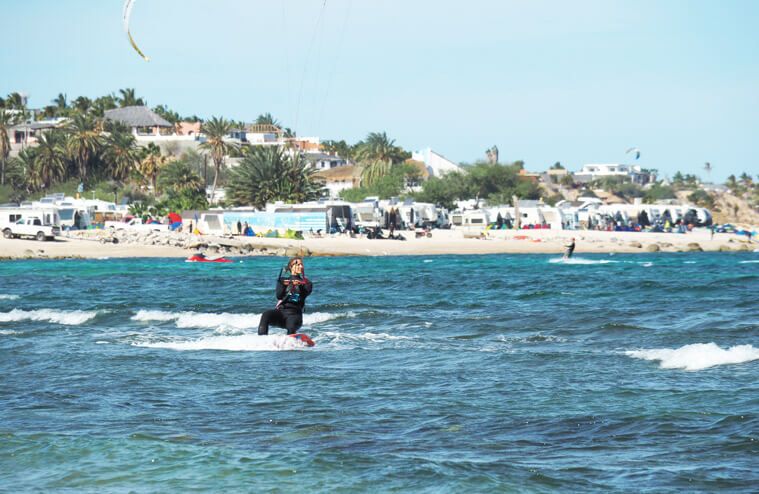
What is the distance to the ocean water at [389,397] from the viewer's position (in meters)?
9.45

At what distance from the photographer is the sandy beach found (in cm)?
6272

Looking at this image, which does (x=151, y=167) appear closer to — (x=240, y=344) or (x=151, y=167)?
(x=151, y=167)

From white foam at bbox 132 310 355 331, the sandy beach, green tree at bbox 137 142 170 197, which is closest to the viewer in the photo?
white foam at bbox 132 310 355 331

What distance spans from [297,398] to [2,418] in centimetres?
354

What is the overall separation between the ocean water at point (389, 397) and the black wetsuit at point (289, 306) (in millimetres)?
306

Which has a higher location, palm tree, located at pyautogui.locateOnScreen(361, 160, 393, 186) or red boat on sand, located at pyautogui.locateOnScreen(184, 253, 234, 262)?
palm tree, located at pyautogui.locateOnScreen(361, 160, 393, 186)

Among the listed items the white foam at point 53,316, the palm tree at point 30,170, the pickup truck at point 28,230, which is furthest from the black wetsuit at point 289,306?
the palm tree at point 30,170

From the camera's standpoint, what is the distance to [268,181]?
80.3 metres

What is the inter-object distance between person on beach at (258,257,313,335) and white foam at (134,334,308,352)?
0.73ft

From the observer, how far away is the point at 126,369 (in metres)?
16.2

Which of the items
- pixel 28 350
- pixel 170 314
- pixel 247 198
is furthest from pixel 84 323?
pixel 247 198

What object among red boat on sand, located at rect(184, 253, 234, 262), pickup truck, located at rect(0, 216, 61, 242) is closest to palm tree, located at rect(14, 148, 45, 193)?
pickup truck, located at rect(0, 216, 61, 242)

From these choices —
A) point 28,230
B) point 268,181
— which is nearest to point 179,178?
point 268,181

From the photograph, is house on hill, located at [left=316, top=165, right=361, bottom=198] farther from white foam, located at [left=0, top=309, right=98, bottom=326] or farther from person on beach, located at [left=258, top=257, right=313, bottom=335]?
person on beach, located at [left=258, top=257, right=313, bottom=335]
